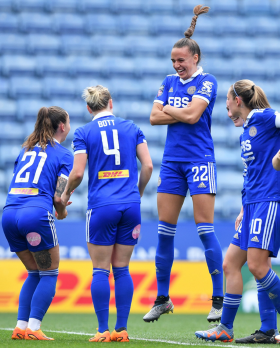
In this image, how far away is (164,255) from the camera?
496 centimetres

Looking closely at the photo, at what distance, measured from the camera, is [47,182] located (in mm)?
4617

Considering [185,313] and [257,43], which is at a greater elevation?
[257,43]

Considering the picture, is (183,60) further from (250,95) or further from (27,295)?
(27,295)

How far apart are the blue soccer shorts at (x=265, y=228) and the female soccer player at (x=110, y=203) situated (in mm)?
923

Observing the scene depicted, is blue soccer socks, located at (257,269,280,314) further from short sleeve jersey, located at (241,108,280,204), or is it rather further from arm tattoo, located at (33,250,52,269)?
arm tattoo, located at (33,250,52,269)

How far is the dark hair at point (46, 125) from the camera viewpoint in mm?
4758

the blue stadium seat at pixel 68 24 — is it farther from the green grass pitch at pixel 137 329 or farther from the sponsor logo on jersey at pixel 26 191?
the sponsor logo on jersey at pixel 26 191

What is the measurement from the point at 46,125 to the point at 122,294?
159cm

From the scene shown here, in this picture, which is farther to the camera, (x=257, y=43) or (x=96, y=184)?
(x=257, y=43)

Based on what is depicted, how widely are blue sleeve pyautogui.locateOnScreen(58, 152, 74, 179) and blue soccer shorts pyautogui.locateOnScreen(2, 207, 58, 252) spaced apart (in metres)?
0.37

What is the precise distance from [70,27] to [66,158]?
1009cm

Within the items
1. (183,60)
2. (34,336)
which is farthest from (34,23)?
(34,336)

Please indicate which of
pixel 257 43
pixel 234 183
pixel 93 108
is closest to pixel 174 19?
pixel 257 43

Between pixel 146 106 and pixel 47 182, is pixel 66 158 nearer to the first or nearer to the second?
pixel 47 182
